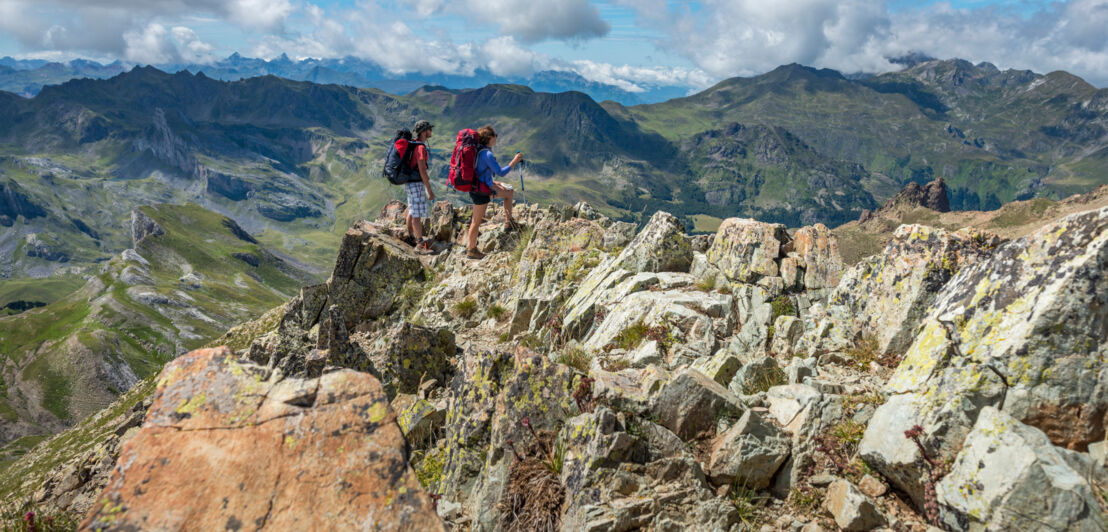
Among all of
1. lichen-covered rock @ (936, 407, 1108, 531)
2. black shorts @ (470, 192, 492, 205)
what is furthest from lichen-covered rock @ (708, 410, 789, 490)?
black shorts @ (470, 192, 492, 205)

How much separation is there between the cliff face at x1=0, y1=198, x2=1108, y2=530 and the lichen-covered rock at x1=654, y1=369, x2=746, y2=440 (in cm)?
3

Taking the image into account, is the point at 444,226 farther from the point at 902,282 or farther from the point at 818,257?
the point at 902,282

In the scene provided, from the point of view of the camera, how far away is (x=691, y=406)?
8266 millimetres

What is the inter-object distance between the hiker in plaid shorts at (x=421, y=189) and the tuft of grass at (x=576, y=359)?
1093 cm

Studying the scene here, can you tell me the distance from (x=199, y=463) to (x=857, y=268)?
45.3 feet

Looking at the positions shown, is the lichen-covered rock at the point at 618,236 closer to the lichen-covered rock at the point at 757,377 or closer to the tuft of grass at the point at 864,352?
the tuft of grass at the point at 864,352

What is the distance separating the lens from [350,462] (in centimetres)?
615

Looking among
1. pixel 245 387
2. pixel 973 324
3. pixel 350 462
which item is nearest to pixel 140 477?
pixel 245 387

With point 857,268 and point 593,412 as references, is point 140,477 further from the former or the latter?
point 857,268

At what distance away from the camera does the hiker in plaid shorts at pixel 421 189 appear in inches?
866

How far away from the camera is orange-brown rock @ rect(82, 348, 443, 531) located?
18.0 feet

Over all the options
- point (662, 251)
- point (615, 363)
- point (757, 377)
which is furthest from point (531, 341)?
point (757, 377)

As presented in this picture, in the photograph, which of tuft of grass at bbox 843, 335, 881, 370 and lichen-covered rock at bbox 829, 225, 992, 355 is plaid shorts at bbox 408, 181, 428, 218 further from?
tuft of grass at bbox 843, 335, 881, 370

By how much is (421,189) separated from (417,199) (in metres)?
0.75
